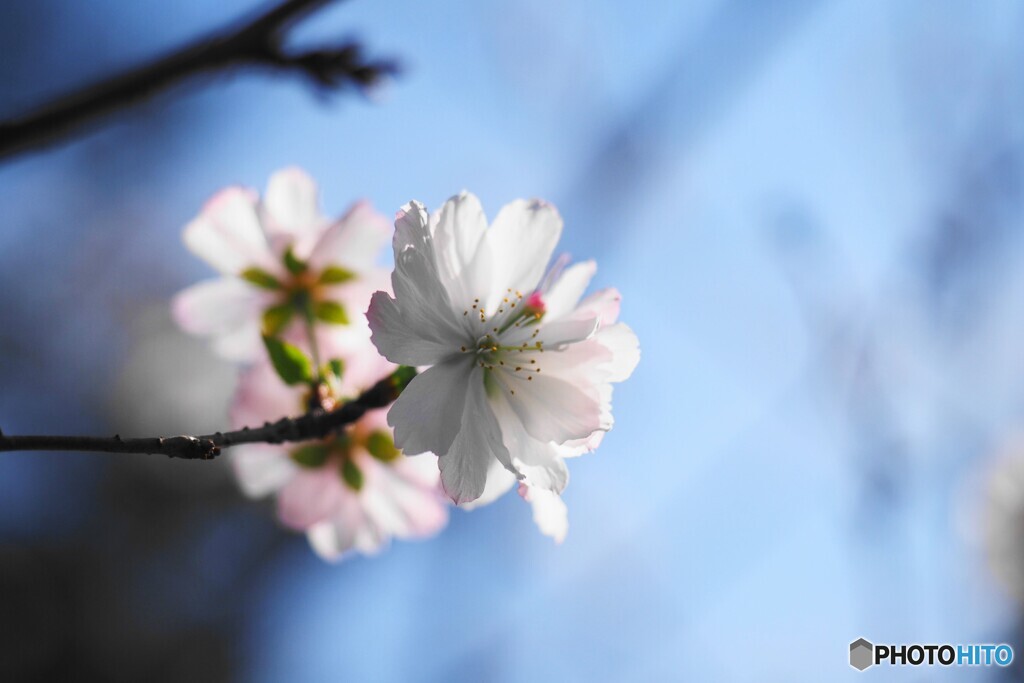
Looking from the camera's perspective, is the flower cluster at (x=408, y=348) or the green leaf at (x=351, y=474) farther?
the green leaf at (x=351, y=474)

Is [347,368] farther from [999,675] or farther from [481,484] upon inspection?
[999,675]

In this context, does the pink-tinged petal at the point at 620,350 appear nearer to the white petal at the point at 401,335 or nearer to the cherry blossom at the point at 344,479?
the white petal at the point at 401,335

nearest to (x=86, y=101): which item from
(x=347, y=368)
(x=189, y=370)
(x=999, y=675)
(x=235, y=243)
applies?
(x=235, y=243)

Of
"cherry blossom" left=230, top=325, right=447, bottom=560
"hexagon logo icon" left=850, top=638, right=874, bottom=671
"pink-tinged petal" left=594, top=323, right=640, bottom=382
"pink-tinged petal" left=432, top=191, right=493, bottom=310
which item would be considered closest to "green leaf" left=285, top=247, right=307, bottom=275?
"cherry blossom" left=230, top=325, right=447, bottom=560

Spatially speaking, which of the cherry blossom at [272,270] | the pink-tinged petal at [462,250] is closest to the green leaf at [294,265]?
the cherry blossom at [272,270]

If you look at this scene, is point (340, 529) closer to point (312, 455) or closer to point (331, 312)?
point (312, 455)

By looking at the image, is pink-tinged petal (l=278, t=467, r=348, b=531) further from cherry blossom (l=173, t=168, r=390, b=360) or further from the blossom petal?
cherry blossom (l=173, t=168, r=390, b=360)
